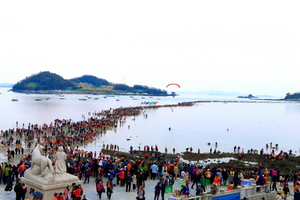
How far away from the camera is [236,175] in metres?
14.6

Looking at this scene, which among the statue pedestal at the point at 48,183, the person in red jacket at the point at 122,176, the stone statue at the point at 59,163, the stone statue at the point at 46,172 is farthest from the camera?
the person in red jacket at the point at 122,176

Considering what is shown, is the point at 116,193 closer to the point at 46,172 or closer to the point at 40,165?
the point at 46,172

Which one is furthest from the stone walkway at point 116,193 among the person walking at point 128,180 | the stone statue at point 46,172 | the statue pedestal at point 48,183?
the stone statue at point 46,172

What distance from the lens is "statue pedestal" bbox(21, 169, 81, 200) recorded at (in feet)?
32.7

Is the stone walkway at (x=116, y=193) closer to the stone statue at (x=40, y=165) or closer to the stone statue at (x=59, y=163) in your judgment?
the stone statue at (x=40, y=165)

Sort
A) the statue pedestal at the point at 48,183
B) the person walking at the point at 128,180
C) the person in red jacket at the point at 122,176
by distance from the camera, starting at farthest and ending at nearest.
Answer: the person in red jacket at the point at 122,176
the person walking at the point at 128,180
the statue pedestal at the point at 48,183

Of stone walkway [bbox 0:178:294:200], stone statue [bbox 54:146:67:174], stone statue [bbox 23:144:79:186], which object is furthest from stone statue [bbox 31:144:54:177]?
stone walkway [bbox 0:178:294:200]

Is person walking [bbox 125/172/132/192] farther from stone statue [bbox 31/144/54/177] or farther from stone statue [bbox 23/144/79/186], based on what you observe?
stone statue [bbox 31/144/54/177]

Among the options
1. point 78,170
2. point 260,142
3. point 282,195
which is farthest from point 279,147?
point 78,170

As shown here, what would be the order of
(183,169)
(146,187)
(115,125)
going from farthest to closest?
(115,125) < (183,169) < (146,187)

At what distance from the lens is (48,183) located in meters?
10.0

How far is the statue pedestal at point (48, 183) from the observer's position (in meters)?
9.97

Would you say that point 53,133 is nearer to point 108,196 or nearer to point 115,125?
point 115,125

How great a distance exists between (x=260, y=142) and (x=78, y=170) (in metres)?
36.2
